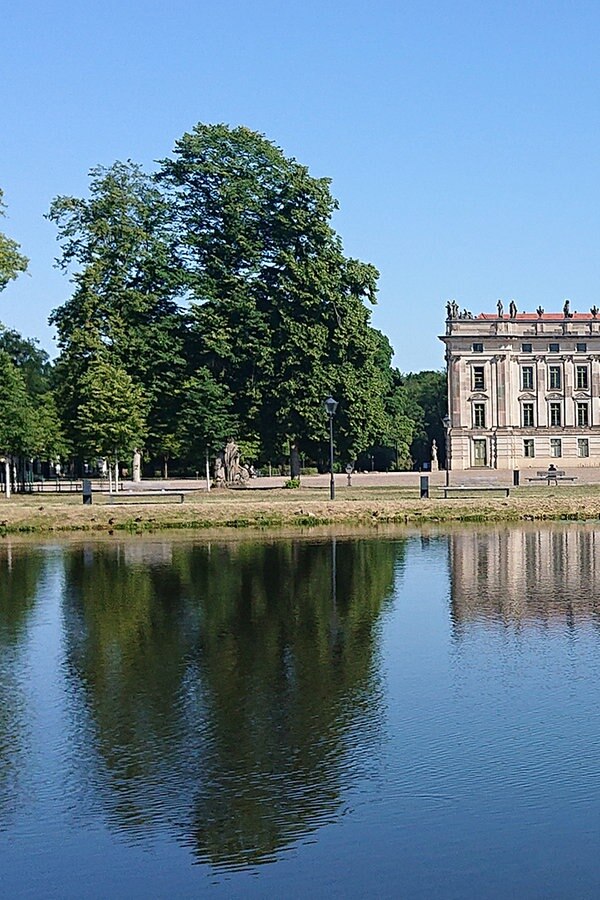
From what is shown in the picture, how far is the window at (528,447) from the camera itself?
97500 mm

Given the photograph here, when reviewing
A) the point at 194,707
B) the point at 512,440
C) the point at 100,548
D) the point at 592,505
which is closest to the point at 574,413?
the point at 512,440

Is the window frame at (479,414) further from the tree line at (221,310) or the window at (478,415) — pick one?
the tree line at (221,310)

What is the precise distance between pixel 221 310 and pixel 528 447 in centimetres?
4888

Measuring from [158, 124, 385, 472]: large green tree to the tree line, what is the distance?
67 mm

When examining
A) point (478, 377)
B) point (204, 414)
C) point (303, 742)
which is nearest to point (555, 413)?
point (478, 377)

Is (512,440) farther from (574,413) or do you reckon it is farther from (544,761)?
(544,761)

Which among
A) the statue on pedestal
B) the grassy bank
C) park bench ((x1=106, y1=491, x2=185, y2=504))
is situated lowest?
the grassy bank

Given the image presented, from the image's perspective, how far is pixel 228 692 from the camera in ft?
44.0

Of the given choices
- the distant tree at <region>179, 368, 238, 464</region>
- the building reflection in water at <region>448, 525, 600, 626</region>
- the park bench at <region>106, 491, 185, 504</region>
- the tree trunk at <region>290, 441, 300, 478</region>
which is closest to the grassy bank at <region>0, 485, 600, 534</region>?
the park bench at <region>106, 491, 185, 504</region>

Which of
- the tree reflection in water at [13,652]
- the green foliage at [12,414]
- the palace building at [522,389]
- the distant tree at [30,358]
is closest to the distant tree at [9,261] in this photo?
the green foliage at [12,414]

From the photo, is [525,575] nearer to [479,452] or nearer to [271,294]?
[271,294]

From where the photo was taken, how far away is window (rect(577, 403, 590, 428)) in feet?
323

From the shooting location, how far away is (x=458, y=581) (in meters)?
22.8

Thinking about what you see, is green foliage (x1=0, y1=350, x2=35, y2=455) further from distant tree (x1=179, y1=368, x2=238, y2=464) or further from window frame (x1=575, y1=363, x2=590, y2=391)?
window frame (x1=575, y1=363, x2=590, y2=391)
